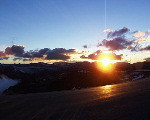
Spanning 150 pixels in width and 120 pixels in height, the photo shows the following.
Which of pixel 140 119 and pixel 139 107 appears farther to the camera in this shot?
pixel 139 107

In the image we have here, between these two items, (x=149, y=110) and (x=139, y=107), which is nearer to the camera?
(x=149, y=110)

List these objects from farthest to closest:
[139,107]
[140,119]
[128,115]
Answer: [139,107] → [128,115] → [140,119]

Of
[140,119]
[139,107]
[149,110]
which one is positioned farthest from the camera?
[139,107]

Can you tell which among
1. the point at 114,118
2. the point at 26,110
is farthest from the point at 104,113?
the point at 26,110

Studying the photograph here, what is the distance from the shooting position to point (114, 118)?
6.82 metres

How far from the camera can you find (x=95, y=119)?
22.1ft

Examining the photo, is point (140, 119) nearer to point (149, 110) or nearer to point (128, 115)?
point (128, 115)

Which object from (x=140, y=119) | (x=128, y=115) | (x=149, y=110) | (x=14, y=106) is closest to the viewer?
(x=140, y=119)

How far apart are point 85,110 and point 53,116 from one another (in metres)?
1.47

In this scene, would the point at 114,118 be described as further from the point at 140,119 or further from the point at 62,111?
the point at 62,111

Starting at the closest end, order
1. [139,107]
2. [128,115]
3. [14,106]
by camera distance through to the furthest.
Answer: [128,115]
[139,107]
[14,106]

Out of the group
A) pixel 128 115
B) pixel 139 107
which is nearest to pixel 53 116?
pixel 128 115

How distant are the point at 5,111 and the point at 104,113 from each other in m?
4.23

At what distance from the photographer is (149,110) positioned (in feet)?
25.8
